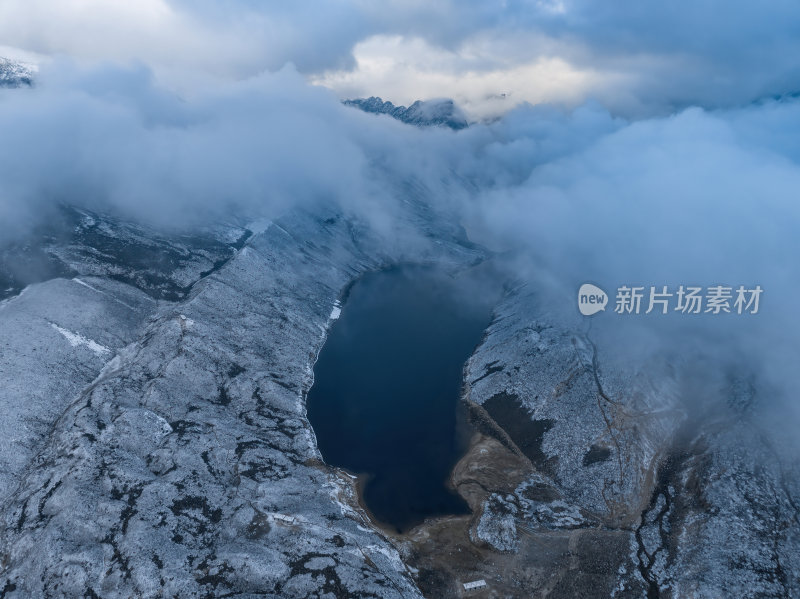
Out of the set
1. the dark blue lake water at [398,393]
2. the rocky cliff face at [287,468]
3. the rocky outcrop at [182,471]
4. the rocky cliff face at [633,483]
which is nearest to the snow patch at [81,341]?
the rocky cliff face at [287,468]

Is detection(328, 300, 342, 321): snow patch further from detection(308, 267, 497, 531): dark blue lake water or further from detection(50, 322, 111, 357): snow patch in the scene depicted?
detection(50, 322, 111, 357): snow patch

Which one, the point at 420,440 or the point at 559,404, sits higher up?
the point at 559,404

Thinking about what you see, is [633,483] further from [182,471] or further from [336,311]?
[336,311]

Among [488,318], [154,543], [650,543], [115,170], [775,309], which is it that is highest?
[115,170]

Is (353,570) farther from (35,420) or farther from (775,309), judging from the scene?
(775,309)

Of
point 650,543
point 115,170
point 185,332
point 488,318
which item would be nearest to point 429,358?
point 488,318
